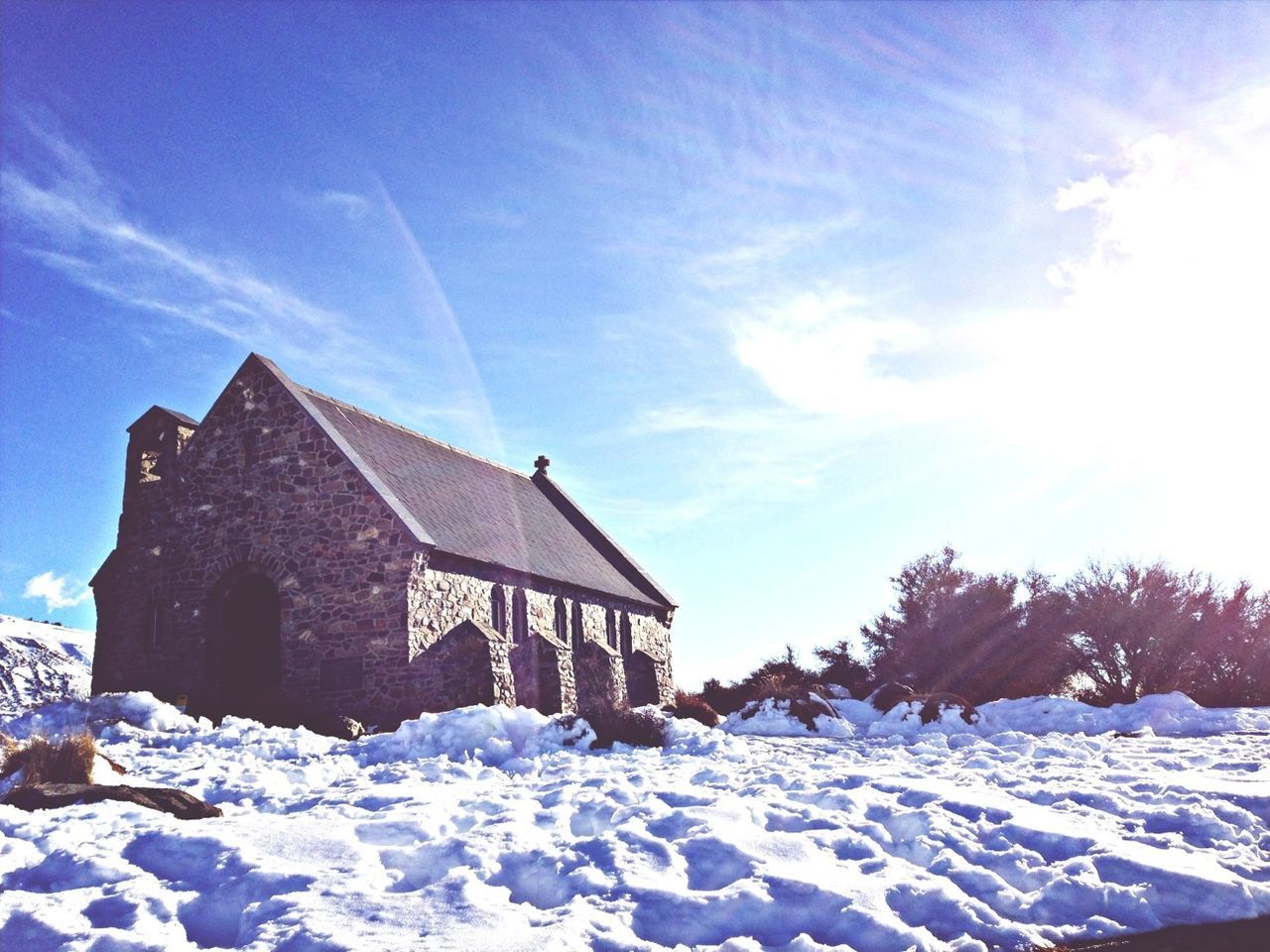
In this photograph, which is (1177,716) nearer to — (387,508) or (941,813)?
(941,813)

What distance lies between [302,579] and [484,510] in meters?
8.10

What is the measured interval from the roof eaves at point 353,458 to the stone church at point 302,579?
6 centimetres

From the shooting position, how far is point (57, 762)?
26.8ft

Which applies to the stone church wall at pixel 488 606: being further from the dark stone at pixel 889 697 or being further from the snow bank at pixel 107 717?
the dark stone at pixel 889 697

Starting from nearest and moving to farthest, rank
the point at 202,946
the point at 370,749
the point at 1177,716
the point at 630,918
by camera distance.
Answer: the point at 202,946 → the point at 630,918 → the point at 370,749 → the point at 1177,716

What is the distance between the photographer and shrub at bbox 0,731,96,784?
806 cm

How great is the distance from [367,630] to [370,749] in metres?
7.74

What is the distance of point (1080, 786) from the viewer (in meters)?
8.14

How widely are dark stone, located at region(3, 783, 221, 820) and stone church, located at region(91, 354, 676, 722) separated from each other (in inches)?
386

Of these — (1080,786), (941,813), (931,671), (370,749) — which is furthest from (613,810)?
(931,671)

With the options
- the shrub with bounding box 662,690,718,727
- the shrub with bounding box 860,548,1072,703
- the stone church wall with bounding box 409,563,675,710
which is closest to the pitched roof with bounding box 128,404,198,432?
the stone church wall with bounding box 409,563,675,710

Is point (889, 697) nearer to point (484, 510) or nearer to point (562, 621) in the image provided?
point (562, 621)

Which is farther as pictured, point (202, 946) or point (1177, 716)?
point (1177, 716)

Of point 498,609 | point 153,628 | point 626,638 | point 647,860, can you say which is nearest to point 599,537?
point 626,638
